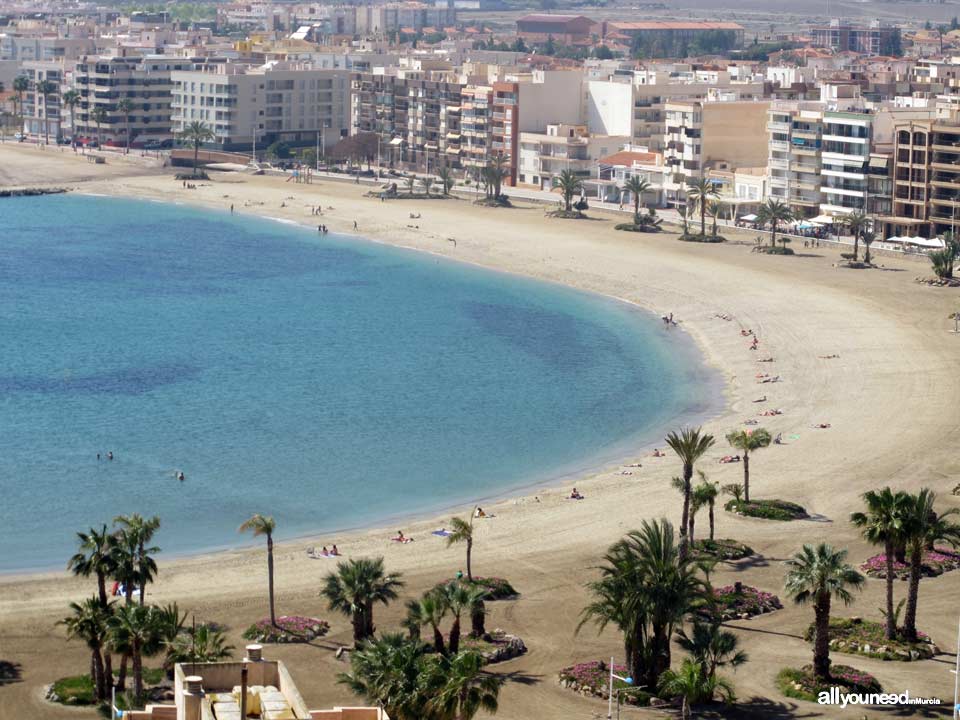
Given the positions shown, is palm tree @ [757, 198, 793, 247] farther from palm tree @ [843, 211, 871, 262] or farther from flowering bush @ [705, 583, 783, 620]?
flowering bush @ [705, 583, 783, 620]

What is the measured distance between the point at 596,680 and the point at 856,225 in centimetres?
7729

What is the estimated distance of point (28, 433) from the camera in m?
76.9

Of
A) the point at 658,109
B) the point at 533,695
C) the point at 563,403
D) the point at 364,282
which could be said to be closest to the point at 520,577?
the point at 533,695

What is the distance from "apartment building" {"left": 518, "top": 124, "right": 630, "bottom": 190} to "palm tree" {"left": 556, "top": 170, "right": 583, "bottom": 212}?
8.78m

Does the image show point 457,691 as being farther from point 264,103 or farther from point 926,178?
point 264,103

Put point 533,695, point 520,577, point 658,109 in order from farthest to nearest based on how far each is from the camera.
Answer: point 658,109
point 520,577
point 533,695

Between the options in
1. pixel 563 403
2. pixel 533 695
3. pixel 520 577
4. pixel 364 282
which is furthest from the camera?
pixel 364 282

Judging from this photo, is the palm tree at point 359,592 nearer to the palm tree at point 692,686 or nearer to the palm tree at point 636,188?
the palm tree at point 692,686

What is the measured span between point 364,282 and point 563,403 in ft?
125

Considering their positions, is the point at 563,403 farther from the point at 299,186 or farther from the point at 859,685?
the point at 299,186

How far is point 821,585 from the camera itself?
1750 inches

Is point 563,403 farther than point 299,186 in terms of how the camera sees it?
No

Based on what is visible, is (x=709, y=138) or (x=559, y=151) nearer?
(x=709, y=138)

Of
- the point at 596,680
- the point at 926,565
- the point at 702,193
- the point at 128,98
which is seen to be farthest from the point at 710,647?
the point at 128,98
